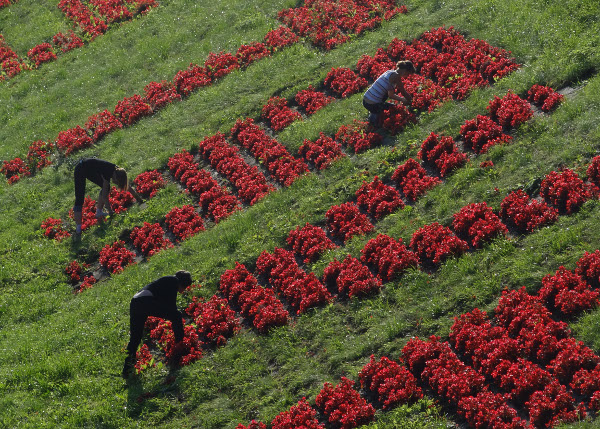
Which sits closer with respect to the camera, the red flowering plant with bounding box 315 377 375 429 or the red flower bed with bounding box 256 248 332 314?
the red flowering plant with bounding box 315 377 375 429

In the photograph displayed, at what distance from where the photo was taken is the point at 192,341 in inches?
551

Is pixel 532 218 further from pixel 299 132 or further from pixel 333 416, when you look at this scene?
pixel 299 132

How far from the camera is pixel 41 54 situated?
94.1 feet

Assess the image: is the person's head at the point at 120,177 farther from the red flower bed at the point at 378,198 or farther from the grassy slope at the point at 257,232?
the red flower bed at the point at 378,198

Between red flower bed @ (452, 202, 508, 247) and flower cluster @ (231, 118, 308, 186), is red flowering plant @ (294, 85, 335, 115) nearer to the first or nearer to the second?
flower cluster @ (231, 118, 308, 186)

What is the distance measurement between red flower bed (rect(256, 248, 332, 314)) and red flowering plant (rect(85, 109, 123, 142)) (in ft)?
32.5

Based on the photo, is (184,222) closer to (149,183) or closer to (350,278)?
(149,183)

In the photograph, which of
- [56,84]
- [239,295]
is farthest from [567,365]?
[56,84]

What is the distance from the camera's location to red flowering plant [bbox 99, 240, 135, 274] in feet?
57.4

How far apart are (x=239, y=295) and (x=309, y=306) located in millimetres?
1815

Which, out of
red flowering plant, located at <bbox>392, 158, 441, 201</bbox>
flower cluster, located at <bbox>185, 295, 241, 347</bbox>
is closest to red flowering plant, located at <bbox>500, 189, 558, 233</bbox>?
red flowering plant, located at <bbox>392, 158, 441, 201</bbox>

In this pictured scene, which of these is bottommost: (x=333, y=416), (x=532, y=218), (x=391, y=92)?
(x=333, y=416)

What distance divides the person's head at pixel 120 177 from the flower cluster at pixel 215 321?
5.04 meters

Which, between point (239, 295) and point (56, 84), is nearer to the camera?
point (239, 295)
